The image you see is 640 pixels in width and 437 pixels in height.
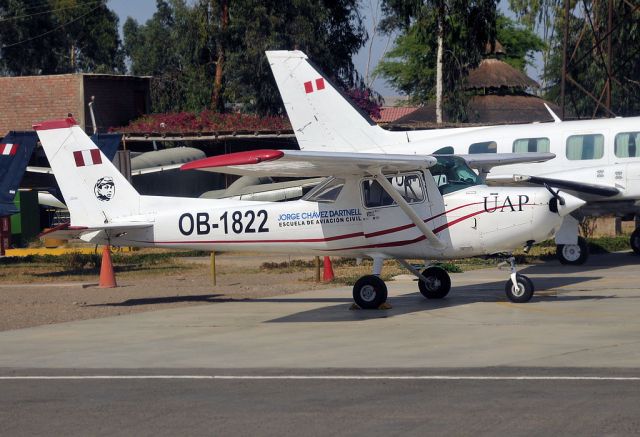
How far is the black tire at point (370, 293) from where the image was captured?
570 inches

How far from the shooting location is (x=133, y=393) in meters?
9.16

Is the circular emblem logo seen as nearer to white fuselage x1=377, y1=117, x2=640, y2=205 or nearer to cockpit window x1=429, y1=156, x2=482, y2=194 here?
cockpit window x1=429, y1=156, x2=482, y2=194

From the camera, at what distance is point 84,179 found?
50.9 feet

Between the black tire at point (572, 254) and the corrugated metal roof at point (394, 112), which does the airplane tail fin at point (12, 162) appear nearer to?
the black tire at point (572, 254)

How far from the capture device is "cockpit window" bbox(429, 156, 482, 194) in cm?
1465

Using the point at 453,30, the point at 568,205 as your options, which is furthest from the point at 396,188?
the point at 453,30

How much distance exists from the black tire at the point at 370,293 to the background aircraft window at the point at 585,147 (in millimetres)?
7715

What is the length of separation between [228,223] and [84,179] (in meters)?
2.30

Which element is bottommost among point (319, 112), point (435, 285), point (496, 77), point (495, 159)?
point (435, 285)

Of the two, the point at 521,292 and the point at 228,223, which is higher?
the point at 228,223

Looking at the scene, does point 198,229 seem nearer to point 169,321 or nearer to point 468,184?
point 169,321

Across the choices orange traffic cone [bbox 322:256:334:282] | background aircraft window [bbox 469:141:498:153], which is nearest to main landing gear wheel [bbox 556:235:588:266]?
background aircraft window [bbox 469:141:498:153]

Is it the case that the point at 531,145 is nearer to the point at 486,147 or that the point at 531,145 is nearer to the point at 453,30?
the point at 486,147

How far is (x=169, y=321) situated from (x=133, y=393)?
499cm
